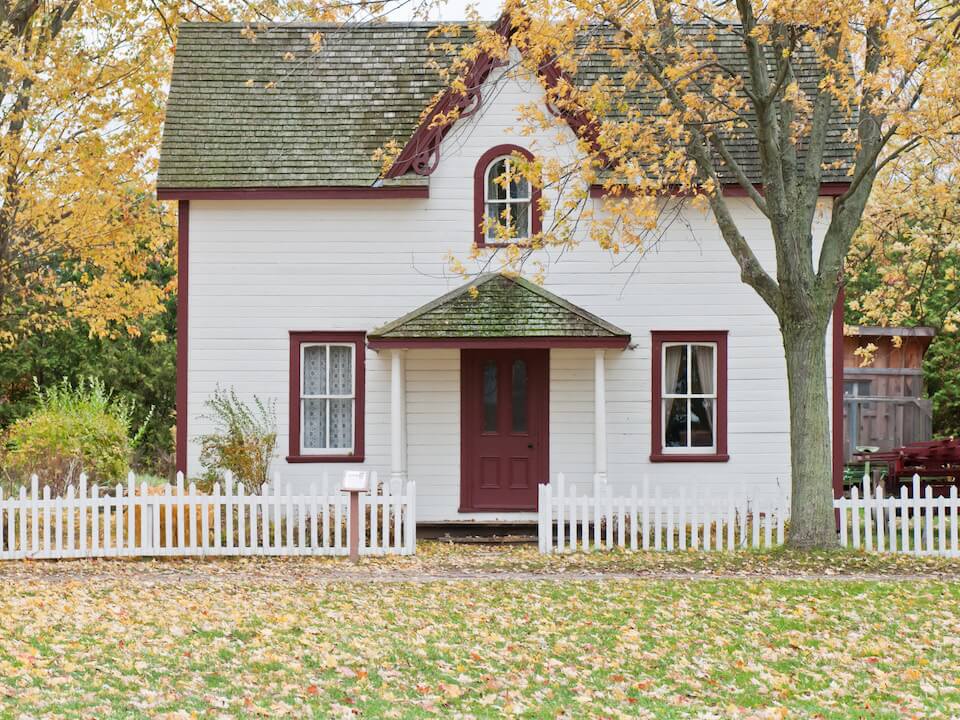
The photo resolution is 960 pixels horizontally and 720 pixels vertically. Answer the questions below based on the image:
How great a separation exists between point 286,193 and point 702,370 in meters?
6.89

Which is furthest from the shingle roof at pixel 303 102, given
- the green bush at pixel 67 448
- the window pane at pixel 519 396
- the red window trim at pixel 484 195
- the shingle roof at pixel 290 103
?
the green bush at pixel 67 448

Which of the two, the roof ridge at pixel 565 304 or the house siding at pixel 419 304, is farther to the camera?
the house siding at pixel 419 304

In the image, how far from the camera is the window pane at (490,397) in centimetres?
1873

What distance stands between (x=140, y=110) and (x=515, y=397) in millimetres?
10643

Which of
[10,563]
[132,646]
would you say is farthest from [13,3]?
[132,646]

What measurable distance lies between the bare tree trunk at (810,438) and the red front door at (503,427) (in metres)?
4.48

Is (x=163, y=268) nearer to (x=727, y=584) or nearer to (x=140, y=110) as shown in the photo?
(x=140, y=110)

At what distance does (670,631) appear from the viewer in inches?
420

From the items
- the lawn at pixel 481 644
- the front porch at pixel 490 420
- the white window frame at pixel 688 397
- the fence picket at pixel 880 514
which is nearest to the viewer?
the lawn at pixel 481 644

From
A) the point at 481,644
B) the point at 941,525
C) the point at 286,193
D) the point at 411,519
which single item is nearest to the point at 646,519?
the point at 411,519

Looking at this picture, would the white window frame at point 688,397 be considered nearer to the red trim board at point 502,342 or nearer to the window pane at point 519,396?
the red trim board at point 502,342

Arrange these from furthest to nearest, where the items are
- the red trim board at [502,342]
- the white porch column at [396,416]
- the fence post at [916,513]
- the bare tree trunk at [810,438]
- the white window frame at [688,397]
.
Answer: the white window frame at [688,397]
the white porch column at [396,416]
the red trim board at [502,342]
the fence post at [916,513]
the bare tree trunk at [810,438]

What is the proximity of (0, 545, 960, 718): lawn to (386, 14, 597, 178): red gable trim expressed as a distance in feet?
22.5

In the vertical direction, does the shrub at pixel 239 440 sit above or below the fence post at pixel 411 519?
above
